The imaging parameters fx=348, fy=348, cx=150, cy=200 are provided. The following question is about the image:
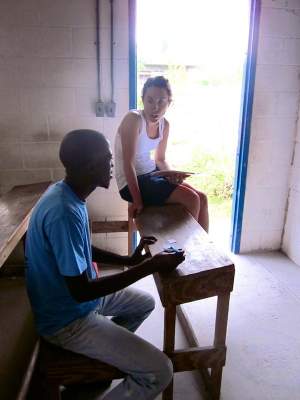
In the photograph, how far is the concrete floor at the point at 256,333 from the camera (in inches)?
71.2

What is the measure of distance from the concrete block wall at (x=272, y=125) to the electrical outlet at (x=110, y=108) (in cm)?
121

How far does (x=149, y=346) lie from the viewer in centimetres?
135

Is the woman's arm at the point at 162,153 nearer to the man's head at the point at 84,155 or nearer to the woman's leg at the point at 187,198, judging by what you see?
the woman's leg at the point at 187,198

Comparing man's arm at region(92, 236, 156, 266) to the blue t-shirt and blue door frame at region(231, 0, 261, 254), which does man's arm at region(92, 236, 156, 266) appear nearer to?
the blue t-shirt

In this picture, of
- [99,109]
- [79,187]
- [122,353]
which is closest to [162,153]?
[99,109]

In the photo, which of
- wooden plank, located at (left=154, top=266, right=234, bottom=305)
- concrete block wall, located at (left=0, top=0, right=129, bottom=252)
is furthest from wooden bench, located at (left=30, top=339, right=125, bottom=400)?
concrete block wall, located at (left=0, top=0, right=129, bottom=252)

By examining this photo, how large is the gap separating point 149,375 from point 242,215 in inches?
86.7

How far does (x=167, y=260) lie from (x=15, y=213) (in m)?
1.21

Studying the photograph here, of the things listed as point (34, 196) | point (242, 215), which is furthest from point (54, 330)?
point (242, 215)

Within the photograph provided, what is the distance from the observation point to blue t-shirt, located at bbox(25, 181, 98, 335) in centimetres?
119

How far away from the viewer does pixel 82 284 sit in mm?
1220

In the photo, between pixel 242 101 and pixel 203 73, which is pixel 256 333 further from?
pixel 203 73

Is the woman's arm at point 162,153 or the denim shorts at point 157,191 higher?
the woman's arm at point 162,153

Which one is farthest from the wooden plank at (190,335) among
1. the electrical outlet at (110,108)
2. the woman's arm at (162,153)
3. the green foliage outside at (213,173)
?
the green foliage outside at (213,173)
